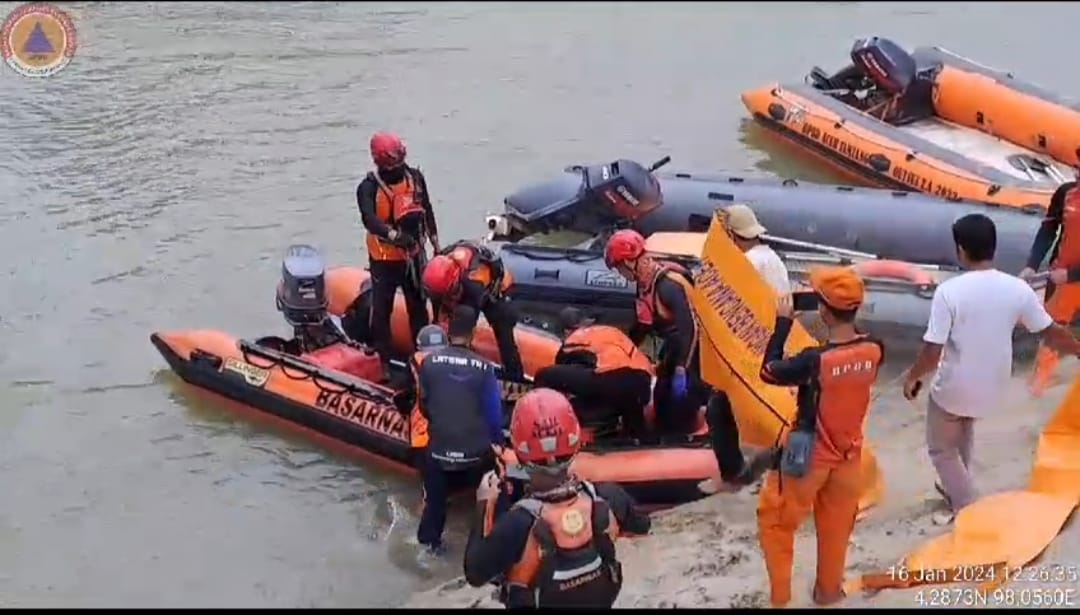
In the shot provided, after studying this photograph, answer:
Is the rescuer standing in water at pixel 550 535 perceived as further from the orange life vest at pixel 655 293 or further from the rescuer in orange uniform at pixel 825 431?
the orange life vest at pixel 655 293

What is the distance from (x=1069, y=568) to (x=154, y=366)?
5478mm

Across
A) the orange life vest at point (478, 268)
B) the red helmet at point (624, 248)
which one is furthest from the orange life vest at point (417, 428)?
the red helmet at point (624, 248)

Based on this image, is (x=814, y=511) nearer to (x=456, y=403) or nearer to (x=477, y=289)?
(x=456, y=403)

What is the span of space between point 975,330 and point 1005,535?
0.75 m

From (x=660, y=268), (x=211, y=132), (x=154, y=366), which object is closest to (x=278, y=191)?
(x=211, y=132)

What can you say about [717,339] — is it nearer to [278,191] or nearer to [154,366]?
[154,366]

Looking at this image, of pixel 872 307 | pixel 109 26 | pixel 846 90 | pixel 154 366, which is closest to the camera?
pixel 872 307

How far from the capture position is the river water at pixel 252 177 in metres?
6.62

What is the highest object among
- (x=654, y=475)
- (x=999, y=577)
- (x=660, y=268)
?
(x=660, y=268)

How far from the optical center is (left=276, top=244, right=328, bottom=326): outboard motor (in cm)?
750

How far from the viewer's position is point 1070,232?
6.06 metres

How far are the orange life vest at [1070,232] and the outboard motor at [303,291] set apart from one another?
12.4 ft

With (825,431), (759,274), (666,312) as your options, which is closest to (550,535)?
(825,431)

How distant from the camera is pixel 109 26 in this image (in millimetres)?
15148
